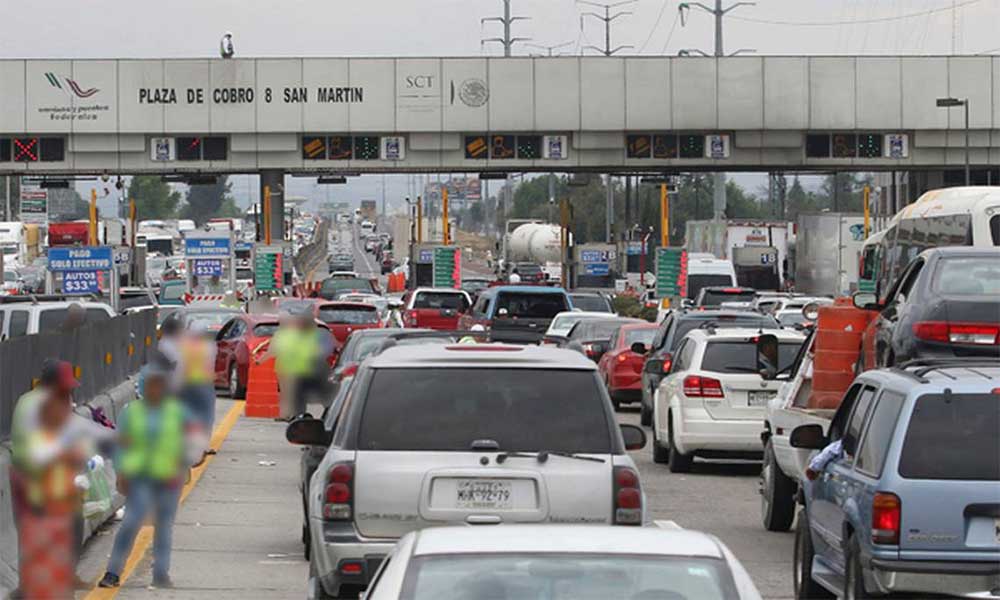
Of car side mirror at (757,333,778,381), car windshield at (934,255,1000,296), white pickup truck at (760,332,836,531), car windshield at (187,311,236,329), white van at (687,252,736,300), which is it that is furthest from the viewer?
white van at (687,252,736,300)

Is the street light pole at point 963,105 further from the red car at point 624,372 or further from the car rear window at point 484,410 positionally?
the car rear window at point 484,410

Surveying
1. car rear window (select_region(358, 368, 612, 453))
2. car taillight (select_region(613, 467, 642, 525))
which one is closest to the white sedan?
car taillight (select_region(613, 467, 642, 525))

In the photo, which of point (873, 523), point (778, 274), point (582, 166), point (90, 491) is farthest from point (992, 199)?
point (778, 274)

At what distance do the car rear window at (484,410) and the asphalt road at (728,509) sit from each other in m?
3.09

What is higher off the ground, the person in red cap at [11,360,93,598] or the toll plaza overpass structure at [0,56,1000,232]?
the toll plaza overpass structure at [0,56,1000,232]

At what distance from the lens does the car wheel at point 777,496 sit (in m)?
16.4

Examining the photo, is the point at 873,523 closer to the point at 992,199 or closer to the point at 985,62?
the point at 992,199

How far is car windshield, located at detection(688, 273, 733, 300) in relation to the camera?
60.2 meters

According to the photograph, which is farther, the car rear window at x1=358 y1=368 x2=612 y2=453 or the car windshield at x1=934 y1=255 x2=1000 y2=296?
the car windshield at x1=934 y1=255 x2=1000 y2=296

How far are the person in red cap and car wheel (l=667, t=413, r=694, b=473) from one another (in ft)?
Answer: 34.0

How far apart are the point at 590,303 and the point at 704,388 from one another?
26.8 meters

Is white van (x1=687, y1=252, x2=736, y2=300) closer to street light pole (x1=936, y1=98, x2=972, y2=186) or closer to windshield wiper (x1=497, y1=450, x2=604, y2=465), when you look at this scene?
street light pole (x1=936, y1=98, x2=972, y2=186)

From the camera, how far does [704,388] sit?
2125cm

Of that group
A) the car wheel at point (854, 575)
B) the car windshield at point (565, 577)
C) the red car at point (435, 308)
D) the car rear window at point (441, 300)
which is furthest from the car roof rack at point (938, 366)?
the car rear window at point (441, 300)
